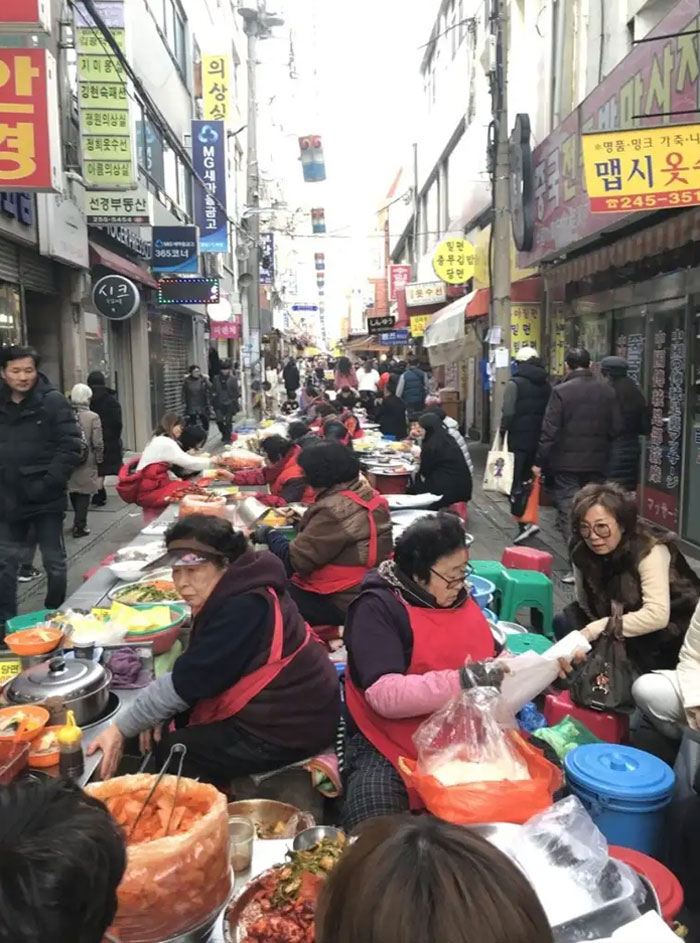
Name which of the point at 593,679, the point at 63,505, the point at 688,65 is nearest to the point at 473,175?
the point at 688,65

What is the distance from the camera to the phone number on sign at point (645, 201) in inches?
226

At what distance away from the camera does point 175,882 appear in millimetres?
1859

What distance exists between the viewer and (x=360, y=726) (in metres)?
3.11

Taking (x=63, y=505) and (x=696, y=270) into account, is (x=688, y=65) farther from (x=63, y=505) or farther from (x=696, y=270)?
(x=63, y=505)

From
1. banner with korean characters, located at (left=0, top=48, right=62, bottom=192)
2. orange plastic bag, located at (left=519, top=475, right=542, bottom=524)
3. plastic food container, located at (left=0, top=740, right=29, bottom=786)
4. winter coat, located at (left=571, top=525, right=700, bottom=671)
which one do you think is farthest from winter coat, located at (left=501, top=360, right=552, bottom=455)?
plastic food container, located at (left=0, top=740, right=29, bottom=786)

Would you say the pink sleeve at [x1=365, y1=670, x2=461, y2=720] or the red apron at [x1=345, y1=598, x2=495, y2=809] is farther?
the red apron at [x1=345, y1=598, x2=495, y2=809]

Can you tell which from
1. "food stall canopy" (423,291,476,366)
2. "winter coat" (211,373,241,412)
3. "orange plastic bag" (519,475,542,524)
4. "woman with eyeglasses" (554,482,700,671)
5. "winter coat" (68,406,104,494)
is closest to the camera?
"woman with eyeglasses" (554,482,700,671)

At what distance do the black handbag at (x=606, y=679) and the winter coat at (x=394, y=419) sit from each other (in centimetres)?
1050

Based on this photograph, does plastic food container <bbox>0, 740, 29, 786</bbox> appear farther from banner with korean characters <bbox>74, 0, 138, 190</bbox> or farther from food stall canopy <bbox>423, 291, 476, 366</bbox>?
food stall canopy <bbox>423, 291, 476, 366</bbox>

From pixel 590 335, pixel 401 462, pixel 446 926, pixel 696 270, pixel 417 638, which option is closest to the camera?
pixel 446 926

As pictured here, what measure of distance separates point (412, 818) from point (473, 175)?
18.5 meters

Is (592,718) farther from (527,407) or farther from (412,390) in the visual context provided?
(412,390)

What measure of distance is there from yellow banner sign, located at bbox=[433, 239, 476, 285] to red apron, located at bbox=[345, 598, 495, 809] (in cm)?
1440

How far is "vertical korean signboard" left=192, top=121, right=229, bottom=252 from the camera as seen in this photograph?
20.3 m
